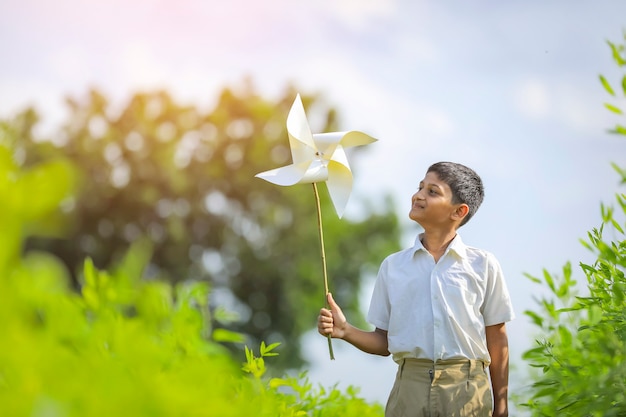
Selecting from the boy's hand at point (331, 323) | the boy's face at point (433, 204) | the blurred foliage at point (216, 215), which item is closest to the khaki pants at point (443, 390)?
the boy's hand at point (331, 323)

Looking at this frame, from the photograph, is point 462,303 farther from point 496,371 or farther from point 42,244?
point 42,244

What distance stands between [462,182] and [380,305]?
1.98 ft

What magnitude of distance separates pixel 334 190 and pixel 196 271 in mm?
12360

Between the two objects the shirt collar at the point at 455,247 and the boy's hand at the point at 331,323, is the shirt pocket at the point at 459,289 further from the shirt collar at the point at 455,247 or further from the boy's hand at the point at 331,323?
the boy's hand at the point at 331,323

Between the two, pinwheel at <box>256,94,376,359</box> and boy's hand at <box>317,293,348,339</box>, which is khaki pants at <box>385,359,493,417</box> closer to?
boy's hand at <box>317,293,348,339</box>

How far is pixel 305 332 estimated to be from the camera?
51.3ft

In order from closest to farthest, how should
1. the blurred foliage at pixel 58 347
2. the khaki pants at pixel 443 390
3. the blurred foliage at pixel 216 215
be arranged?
the blurred foliage at pixel 58 347 < the khaki pants at pixel 443 390 < the blurred foliage at pixel 216 215

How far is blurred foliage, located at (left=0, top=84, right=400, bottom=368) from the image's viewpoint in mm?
15570

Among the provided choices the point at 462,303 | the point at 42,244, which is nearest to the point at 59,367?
the point at 462,303

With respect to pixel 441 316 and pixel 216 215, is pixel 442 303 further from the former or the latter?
pixel 216 215

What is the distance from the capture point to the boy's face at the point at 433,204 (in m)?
3.17

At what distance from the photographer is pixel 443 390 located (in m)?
2.95

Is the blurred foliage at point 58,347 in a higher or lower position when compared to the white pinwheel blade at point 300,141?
lower

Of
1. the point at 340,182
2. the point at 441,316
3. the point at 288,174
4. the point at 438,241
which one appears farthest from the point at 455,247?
the point at 288,174
